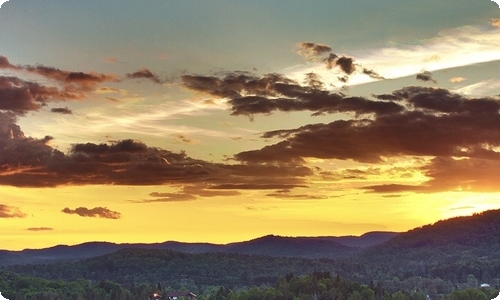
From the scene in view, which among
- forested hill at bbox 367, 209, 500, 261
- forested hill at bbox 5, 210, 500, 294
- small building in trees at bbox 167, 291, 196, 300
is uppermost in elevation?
forested hill at bbox 367, 209, 500, 261

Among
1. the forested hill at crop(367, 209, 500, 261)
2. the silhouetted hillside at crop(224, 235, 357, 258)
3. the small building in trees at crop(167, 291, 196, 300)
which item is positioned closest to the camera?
the small building in trees at crop(167, 291, 196, 300)

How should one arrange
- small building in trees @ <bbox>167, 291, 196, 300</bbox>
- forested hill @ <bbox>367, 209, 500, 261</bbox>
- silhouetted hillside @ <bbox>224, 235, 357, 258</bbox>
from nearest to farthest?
small building in trees @ <bbox>167, 291, 196, 300</bbox>
silhouetted hillside @ <bbox>224, 235, 357, 258</bbox>
forested hill @ <bbox>367, 209, 500, 261</bbox>

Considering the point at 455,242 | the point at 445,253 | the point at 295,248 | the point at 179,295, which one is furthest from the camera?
the point at 455,242

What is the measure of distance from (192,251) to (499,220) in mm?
23959

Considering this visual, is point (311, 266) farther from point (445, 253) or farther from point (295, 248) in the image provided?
point (445, 253)

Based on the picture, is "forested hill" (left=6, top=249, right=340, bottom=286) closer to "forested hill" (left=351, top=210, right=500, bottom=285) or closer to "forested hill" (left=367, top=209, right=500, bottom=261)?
"forested hill" (left=351, top=210, right=500, bottom=285)

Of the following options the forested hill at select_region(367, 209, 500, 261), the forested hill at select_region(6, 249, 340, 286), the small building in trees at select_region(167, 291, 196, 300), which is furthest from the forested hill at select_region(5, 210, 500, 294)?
the small building in trees at select_region(167, 291, 196, 300)

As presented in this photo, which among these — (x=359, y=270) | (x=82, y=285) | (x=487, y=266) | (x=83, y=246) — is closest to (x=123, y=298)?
(x=82, y=285)

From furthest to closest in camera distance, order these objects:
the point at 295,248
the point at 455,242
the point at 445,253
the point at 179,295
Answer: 1. the point at 455,242
2. the point at 445,253
3. the point at 295,248
4. the point at 179,295

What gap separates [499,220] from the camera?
179 feet

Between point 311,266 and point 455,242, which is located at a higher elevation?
point 455,242

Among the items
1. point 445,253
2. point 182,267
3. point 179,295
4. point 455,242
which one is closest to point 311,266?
point 182,267

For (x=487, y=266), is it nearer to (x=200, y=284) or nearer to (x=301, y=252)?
(x=301, y=252)

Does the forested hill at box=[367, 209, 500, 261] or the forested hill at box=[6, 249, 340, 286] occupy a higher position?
the forested hill at box=[367, 209, 500, 261]
